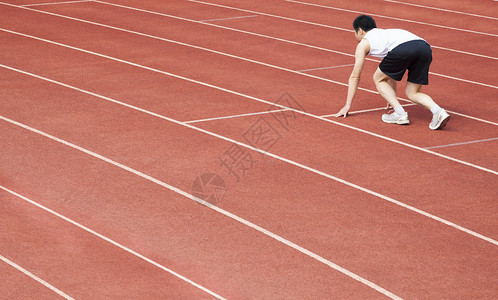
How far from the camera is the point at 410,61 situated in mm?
6902

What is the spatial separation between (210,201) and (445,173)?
6.17 ft

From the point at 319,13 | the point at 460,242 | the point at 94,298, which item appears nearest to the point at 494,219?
the point at 460,242

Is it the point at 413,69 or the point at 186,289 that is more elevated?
the point at 413,69

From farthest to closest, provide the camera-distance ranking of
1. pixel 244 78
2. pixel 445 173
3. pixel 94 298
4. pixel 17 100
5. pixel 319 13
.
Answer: pixel 319 13
pixel 244 78
pixel 17 100
pixel 445 173
pixel 94 298

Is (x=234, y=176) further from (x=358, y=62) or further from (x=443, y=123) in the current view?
(x=443, y=123)

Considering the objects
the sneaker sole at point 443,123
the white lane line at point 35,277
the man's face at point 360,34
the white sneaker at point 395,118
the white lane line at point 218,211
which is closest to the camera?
the white lane line at point 35,277

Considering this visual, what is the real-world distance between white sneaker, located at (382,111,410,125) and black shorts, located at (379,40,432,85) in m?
0.34

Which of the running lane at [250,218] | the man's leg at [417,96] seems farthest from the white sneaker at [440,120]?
the running lane at [250,218]

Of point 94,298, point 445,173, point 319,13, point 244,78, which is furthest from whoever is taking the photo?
point 319,13

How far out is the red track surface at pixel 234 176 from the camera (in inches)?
174

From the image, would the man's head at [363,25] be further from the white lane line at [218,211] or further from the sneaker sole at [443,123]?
the white lane line at [218,211]

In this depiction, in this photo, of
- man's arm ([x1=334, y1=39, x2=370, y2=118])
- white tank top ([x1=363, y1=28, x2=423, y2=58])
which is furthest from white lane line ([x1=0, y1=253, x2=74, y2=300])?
white tank top ([x1=363, y1=28, x2=423, y2=58])

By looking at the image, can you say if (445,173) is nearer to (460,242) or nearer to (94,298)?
(460,242)

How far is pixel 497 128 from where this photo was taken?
7.15 m
